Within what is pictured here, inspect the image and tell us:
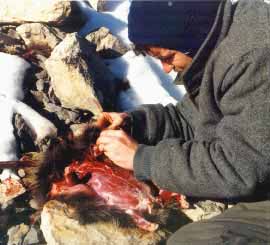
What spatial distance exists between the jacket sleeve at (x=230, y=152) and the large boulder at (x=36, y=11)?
2253 mm

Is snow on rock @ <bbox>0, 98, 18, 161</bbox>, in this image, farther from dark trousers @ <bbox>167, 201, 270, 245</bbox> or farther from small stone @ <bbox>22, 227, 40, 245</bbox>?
dark trousers @ <bbox>167, 201, 270, 245</bbox>

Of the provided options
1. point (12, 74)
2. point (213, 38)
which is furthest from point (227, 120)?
point (12, 74)

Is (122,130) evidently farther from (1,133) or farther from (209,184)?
(1,133)

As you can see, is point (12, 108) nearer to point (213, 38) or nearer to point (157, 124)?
point (157, 124)

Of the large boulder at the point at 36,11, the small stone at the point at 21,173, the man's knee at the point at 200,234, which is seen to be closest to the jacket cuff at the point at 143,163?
the man's knee at the point at 200,234

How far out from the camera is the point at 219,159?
2.53m

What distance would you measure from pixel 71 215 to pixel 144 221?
418mm

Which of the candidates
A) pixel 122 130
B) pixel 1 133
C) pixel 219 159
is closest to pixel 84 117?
pixel 1 133

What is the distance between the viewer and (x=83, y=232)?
2.90 meters

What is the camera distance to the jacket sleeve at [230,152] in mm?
2393

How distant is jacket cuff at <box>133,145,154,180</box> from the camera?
108 inches

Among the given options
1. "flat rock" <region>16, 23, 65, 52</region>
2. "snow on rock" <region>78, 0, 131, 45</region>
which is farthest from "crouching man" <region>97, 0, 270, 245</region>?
"snow on rock" <region>78, 0, 131, 45</region>

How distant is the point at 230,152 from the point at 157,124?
2.92 ft

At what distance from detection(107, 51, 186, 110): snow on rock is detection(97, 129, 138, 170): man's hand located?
4.72 feet
